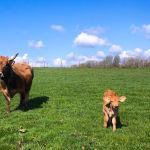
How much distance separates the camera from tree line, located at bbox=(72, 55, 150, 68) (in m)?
78.2

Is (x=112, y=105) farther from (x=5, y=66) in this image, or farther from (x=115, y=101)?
(x=5, y=66)

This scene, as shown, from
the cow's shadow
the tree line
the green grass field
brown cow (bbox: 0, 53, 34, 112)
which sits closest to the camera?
the green grass field

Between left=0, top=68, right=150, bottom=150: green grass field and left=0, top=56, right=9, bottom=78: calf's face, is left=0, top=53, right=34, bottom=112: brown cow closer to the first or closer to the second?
left=0, top=56, right=9, bottom=78: calf's face

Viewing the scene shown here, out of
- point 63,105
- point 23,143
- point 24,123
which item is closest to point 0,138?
point 23,143

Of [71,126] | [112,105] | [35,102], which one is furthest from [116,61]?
[112,105]

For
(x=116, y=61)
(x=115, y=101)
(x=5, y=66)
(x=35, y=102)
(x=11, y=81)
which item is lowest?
(x=35, y=102)

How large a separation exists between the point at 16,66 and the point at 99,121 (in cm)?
776

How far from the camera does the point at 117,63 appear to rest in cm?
8288

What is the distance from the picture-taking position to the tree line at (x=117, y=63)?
78.2 meters

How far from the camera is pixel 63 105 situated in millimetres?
20359

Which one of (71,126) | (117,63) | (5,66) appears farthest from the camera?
(117,63)

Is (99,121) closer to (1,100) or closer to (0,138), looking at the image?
(0,138)

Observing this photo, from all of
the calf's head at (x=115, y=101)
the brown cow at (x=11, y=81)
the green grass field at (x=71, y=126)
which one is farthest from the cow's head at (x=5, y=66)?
the calf's head at (x=115, y=101)

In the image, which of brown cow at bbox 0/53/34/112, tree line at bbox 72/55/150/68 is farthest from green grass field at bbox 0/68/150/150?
tree line at bbox 72/55/150/68
